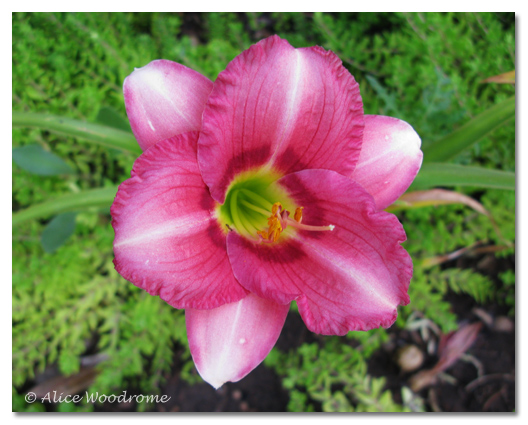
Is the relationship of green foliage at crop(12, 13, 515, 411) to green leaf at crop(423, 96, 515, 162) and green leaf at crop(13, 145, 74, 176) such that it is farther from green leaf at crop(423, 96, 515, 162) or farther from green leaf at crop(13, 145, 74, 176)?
green leaf at crop(423, 96, 515, 162)

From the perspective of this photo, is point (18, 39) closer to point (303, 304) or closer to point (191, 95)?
point (191, 95)

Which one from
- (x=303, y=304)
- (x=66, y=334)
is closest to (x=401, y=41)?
(x=303, y=304)

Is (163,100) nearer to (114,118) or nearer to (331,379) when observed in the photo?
(114,118)

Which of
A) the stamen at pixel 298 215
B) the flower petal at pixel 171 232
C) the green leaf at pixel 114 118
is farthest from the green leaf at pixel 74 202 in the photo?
the stamen at pixel 298 215

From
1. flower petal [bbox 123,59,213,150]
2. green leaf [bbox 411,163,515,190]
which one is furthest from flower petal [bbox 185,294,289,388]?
green leaf [bbox 411,163,515,190]

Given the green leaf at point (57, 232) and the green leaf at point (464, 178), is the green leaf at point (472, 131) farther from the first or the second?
the green leaf at point (57, 232)

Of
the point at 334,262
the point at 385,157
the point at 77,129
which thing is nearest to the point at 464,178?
the point at 385,157
